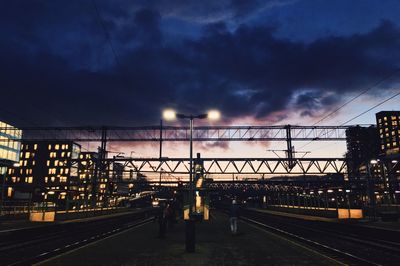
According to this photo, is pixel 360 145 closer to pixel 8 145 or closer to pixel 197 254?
pixel 197 254

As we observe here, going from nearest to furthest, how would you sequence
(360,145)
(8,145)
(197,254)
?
1. (197,254)
2. (360,145)
3. (8,145)

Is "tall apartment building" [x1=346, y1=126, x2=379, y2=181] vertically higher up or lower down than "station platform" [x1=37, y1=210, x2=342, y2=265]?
higher up

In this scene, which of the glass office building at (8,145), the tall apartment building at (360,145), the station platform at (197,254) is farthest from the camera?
the glass office building at (8,145)

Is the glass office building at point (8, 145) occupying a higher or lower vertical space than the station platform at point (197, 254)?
higher

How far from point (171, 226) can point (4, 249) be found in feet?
39.8

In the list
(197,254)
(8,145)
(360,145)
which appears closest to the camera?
(197,254)

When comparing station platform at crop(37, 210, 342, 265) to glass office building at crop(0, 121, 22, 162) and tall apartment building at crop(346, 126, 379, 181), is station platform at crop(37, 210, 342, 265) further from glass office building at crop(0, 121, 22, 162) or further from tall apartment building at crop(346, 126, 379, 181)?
glass office building at crop(0, 121, 22, 162)

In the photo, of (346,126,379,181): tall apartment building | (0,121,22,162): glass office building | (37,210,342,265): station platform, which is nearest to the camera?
(37,210,342,265): station platform

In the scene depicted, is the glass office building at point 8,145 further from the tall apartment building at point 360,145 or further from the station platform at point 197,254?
the station platform at point 197,254

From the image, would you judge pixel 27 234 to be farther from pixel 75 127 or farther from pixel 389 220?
pixel 75 127

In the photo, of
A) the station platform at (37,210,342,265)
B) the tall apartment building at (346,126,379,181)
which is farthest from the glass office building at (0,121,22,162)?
the station platform at (37,210,342,265)

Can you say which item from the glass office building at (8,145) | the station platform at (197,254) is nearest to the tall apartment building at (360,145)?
the station platform at (197,254)

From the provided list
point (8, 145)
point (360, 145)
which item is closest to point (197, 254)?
point (360, 145)

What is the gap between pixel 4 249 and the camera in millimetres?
15070
